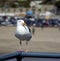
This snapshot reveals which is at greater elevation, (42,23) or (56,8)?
(42,23)

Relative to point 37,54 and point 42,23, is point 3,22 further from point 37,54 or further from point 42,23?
point 37,54

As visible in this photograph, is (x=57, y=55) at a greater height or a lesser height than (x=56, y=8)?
greater

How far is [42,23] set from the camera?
144ft

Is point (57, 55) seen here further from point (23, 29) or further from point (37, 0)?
point (37, 0)

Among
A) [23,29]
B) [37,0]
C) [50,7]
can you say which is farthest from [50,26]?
[37,0]

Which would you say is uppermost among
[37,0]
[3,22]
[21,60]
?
[21,60]

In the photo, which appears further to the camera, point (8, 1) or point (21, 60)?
point (8, 1)

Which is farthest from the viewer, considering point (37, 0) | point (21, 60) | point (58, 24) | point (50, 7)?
point (37, 0)

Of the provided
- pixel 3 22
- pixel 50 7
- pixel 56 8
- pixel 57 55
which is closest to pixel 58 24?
pixel 3 22

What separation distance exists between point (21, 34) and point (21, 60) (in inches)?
Result: 142

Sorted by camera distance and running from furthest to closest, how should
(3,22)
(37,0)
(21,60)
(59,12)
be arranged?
(37,0) → (59,12) → (3,22) → (21,60)

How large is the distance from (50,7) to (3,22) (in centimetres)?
5070

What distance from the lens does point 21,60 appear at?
10.4ft

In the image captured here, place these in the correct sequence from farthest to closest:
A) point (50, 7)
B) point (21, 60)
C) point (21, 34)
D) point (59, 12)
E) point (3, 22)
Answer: point (50, 7) < point (59, 12) < point (3, 22) < point (21, 34) < point (21, 60)
